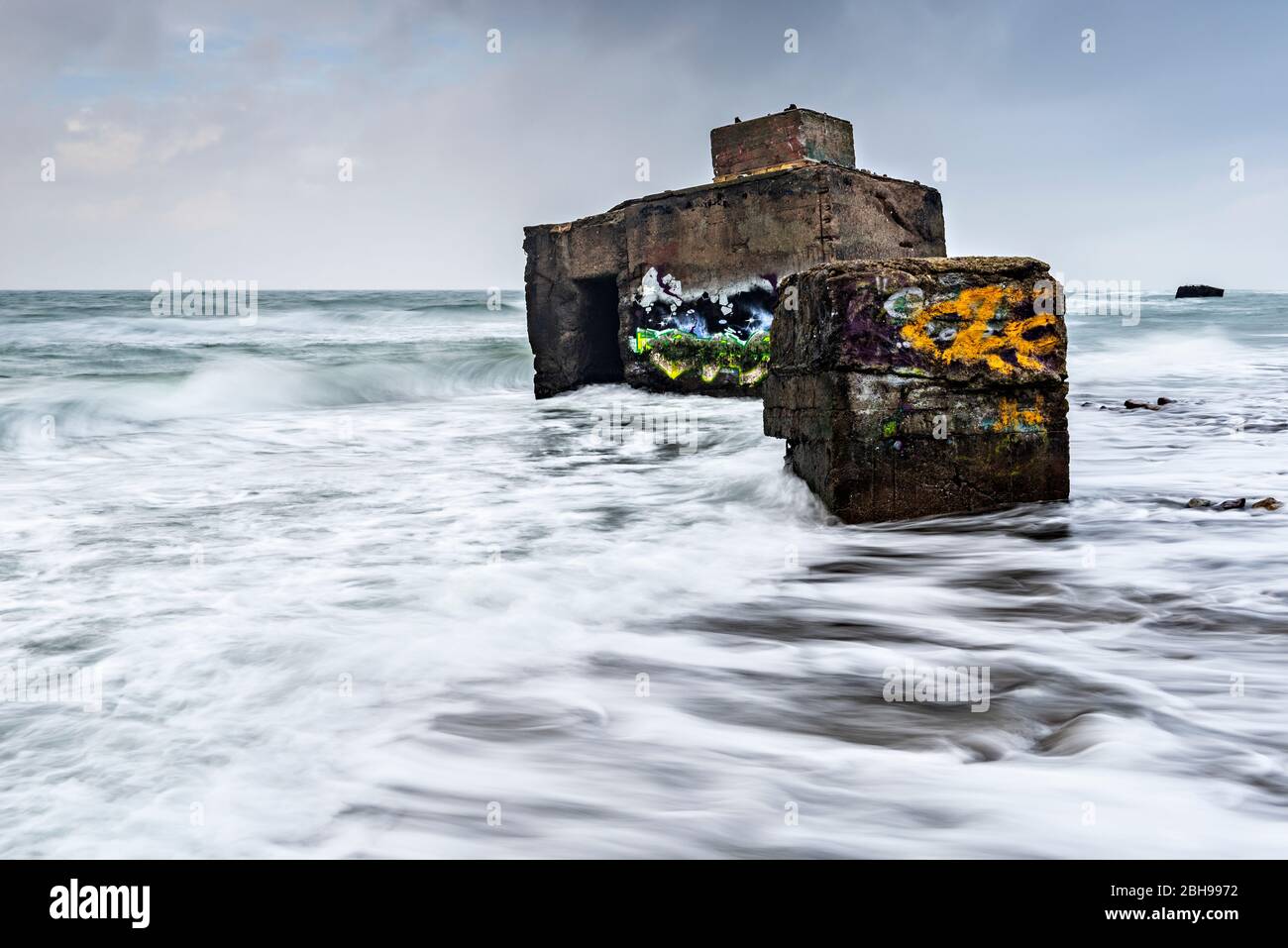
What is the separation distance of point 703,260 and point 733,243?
0.31 meters

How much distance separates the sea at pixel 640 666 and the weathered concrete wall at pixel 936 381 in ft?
0.58

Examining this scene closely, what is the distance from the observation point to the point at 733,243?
6.92 m

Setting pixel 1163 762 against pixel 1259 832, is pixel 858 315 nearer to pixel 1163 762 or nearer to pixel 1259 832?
pixel 1163 762

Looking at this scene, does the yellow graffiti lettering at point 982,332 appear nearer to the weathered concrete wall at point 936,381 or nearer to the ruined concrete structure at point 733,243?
the weathered concrete wall at point 936,381

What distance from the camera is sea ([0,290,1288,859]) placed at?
1478 mm

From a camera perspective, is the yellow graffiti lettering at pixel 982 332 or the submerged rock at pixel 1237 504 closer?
the yellow graffiti lettering at pixel 982 332

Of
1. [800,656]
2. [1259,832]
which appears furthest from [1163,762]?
[800,656]

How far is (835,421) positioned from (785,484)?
702mm

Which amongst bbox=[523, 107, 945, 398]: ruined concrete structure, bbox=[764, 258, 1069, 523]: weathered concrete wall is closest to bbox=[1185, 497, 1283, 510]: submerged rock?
bbox=[764, 258, 1069, 523]: weathered concrete wall

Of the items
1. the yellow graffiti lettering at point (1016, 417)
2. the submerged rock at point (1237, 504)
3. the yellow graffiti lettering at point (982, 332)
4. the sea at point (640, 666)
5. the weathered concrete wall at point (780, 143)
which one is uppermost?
the weathered concrete wall at point (780, 143)

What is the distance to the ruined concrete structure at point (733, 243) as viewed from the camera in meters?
6.52

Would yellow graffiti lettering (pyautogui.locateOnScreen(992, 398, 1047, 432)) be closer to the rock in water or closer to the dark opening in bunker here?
the dark opening in bunker

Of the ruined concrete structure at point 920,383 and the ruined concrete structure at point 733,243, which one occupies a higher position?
the ruined concrete structure at point 733,243

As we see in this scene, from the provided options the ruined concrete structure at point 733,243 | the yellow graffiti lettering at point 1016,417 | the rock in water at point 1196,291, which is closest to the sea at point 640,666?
the yellow graffiti lettering at point 1016,417
